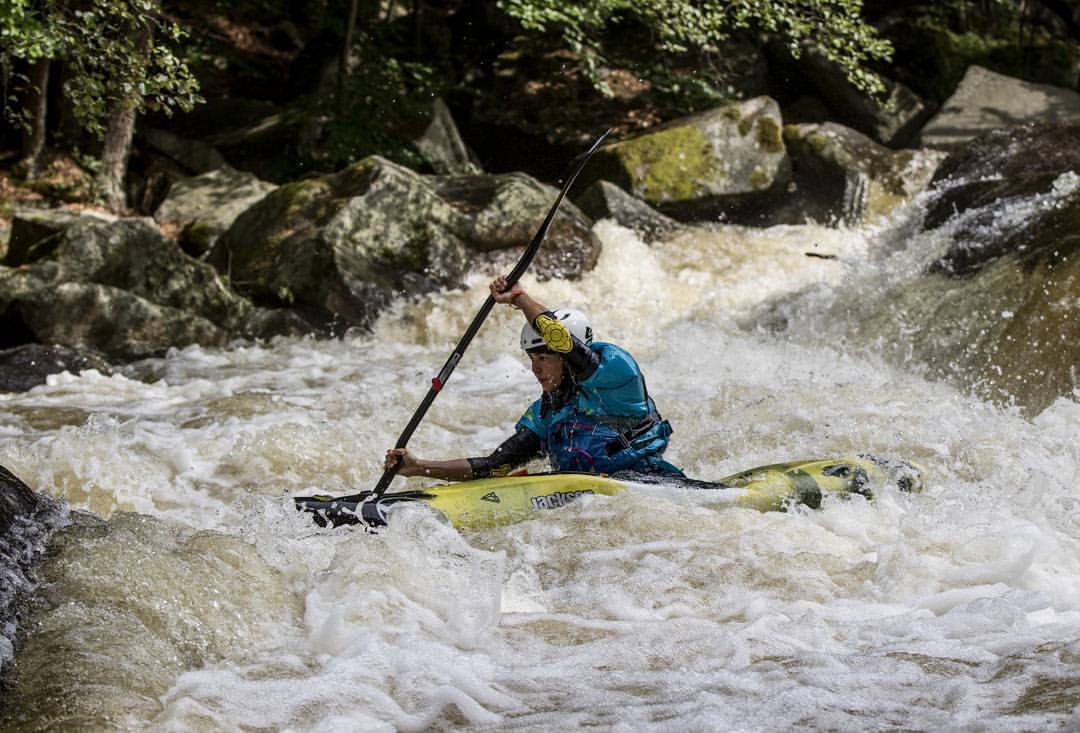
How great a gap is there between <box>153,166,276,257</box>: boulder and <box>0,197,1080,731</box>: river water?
3995mm

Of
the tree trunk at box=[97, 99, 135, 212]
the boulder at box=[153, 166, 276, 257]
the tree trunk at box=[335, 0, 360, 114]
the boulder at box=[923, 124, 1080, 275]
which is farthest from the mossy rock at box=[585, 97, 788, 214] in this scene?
the tree trunk at box=[97, 99, 135, 212]

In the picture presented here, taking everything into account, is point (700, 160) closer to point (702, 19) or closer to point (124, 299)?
point (702, 19)

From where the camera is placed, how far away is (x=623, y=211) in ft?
40.0

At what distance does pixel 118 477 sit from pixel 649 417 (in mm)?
2700

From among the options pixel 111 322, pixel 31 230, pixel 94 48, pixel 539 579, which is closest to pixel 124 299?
pixel 111 322

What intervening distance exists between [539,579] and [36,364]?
5091 mm

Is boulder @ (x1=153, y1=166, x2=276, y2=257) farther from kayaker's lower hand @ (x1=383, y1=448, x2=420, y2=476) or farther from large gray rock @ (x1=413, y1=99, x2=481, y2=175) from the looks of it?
kayaker's lower hand @ (x1=383, y1=448, x2=420, y2=476)

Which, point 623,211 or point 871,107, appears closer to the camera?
point 623,211

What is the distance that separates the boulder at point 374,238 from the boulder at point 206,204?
0.62 m

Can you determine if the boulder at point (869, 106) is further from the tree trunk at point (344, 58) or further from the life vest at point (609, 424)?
the life vest at point (609, 424)

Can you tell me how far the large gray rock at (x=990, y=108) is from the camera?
13672mm

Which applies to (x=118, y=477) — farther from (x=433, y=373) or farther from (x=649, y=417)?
(x=433, y=373)

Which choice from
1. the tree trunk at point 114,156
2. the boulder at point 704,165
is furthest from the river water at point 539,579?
the boulder at point 704,165

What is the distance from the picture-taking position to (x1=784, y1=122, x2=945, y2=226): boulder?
41.6 ft
